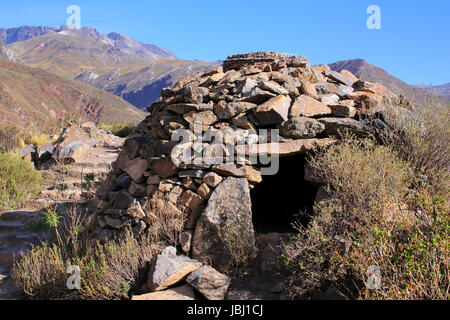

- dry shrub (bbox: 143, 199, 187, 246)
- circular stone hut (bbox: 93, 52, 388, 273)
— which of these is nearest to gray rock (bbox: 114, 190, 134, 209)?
circular stone hut (bbox: 93, 52, 388, 273)

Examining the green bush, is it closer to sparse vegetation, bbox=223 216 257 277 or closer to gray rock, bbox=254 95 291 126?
sparse vegetation, bbox=223 216 257 277

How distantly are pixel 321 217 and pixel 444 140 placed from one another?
1.95 metres

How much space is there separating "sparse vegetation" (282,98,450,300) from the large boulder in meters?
0.57

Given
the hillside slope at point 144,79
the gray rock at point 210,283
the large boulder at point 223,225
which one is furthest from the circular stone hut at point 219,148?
the hillside slope at point 144,79

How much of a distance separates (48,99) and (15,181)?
4919 centimetres

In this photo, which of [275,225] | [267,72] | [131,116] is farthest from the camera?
[131,116]

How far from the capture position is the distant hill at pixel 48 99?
132 ft

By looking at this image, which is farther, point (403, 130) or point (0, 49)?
point (0, 49)

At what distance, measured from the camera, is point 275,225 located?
5527 millimetres

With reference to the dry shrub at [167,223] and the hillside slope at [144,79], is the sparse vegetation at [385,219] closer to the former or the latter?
the dry shrub at [167,223]

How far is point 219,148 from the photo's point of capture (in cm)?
418

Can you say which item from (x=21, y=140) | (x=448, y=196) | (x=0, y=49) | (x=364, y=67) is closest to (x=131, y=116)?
(x=364, y=67)

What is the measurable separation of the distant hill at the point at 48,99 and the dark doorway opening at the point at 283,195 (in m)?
37.2
